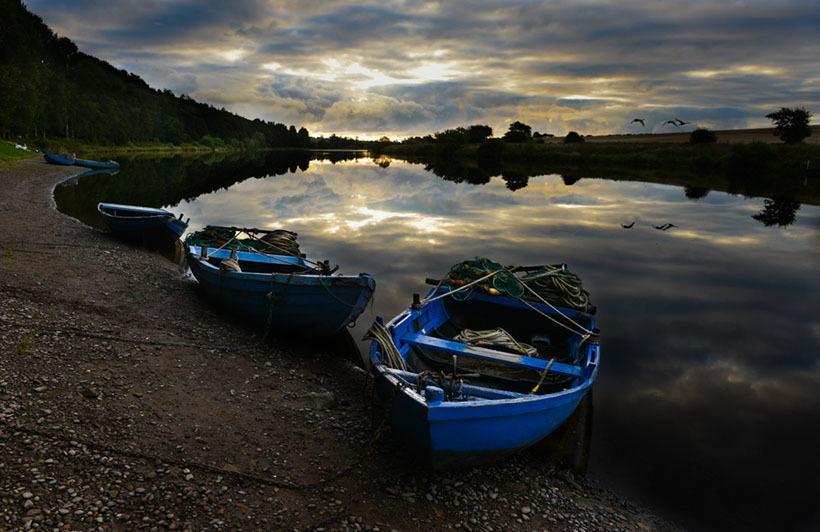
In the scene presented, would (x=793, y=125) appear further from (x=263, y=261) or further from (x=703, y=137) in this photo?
(x=263, y=261)

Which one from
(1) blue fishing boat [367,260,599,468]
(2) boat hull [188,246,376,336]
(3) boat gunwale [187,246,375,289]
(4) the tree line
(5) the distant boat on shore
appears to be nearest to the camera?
(1) blue fishing boat [367,260,599,468]

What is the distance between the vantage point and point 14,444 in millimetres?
6793

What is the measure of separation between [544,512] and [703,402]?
5712 millimetres

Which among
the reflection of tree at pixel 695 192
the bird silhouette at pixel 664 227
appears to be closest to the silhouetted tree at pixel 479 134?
the reflection of tree at pixel 695 192

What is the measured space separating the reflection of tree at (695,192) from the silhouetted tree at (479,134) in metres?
87.2

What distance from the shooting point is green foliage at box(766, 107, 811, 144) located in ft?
244

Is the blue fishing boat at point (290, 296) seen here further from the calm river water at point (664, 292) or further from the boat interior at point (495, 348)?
the calm river water at point (664, 292)

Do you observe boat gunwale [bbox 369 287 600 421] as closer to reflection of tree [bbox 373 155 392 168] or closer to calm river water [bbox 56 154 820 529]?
calm river water [bbox 56 154 820 529]

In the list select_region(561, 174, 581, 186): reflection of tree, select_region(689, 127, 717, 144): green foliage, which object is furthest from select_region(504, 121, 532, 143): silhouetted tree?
select_region(561, 174, 581, 186): reflection of tree

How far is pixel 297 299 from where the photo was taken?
11.5 meters

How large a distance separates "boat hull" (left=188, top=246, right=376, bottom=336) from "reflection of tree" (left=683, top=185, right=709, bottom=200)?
47.3 metres

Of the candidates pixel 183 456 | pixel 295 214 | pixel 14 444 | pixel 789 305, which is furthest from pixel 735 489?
pixel 295 214

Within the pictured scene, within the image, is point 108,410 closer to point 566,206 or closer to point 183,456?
point 183,456

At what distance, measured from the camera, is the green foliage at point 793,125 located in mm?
74500
